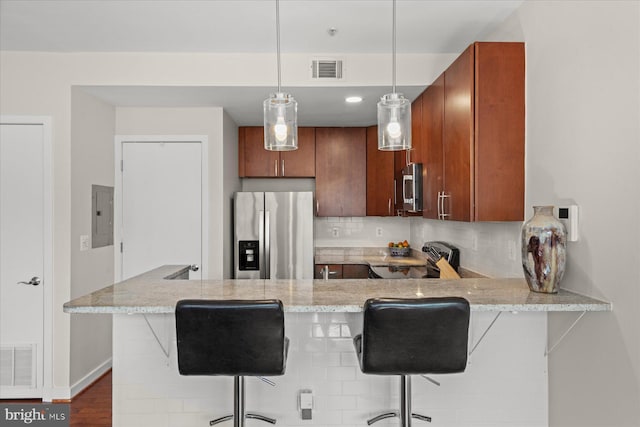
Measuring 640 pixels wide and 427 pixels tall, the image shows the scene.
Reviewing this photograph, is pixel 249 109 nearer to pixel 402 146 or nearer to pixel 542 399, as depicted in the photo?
pixel 402 146

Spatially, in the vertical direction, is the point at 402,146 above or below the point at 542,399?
above

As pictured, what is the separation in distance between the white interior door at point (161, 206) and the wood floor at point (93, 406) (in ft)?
3.19

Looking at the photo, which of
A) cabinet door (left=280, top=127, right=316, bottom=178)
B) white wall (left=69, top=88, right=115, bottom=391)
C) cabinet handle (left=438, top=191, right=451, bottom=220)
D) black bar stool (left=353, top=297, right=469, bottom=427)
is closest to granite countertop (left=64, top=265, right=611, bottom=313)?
black bar stool (left=353, top=297, right=469, bottom=427)

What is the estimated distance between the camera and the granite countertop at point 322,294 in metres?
1.74

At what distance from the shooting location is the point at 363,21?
2.75 meters

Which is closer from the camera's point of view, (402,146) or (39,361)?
(402,146)

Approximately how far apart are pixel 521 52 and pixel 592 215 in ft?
3.38

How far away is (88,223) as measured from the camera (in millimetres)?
3525

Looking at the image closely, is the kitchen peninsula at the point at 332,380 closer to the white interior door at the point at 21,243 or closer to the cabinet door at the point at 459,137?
the cabinet door at the point at 459,137

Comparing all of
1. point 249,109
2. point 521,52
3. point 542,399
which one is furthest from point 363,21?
point 542,399

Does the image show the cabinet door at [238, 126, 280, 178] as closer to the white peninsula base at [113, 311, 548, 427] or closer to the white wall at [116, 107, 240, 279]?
the white wall at [116, 107, 240, 279]

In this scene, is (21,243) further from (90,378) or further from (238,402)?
(238,402)

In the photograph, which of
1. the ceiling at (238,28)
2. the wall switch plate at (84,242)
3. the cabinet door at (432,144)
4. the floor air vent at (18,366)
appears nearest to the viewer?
the ceiling at (238,28)

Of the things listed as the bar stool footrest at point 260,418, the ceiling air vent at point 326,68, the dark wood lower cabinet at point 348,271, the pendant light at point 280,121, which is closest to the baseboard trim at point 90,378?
the bar stool footrest at point 260,418
